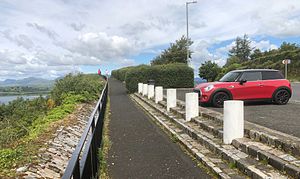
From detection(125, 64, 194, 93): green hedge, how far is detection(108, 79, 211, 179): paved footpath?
1349cm

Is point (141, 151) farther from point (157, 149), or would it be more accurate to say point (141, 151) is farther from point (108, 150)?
point (108, 150)

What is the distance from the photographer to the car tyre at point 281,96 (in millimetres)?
10648

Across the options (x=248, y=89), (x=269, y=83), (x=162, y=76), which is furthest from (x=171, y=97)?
(x=162, y=76)

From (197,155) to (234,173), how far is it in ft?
4.01

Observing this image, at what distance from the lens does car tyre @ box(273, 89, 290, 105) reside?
10.6m

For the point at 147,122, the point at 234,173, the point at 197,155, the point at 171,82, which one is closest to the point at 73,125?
the point at 147,122

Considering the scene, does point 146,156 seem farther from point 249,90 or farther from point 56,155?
point 249,90

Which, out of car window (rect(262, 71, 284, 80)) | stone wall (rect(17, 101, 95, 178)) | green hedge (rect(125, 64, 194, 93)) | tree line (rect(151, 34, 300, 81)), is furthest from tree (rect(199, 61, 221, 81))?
stone wall (rect(17, 101, 95, 178))

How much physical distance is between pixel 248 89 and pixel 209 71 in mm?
33675

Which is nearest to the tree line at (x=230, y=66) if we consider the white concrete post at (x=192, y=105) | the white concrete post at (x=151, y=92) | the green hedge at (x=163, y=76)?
the green hedge at (x=163, y=76)

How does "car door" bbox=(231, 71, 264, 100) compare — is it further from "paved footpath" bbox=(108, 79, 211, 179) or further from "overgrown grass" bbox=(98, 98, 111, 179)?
"overgrown grass" bbox=(98, 98, 111, 179)

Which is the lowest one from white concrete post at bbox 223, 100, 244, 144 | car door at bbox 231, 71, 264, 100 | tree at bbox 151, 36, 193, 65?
white concrete post at bbox 223, 100, 244, 144

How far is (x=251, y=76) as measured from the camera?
10641mm

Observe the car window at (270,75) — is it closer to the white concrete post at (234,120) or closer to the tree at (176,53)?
the white concrete post at (234,120)
